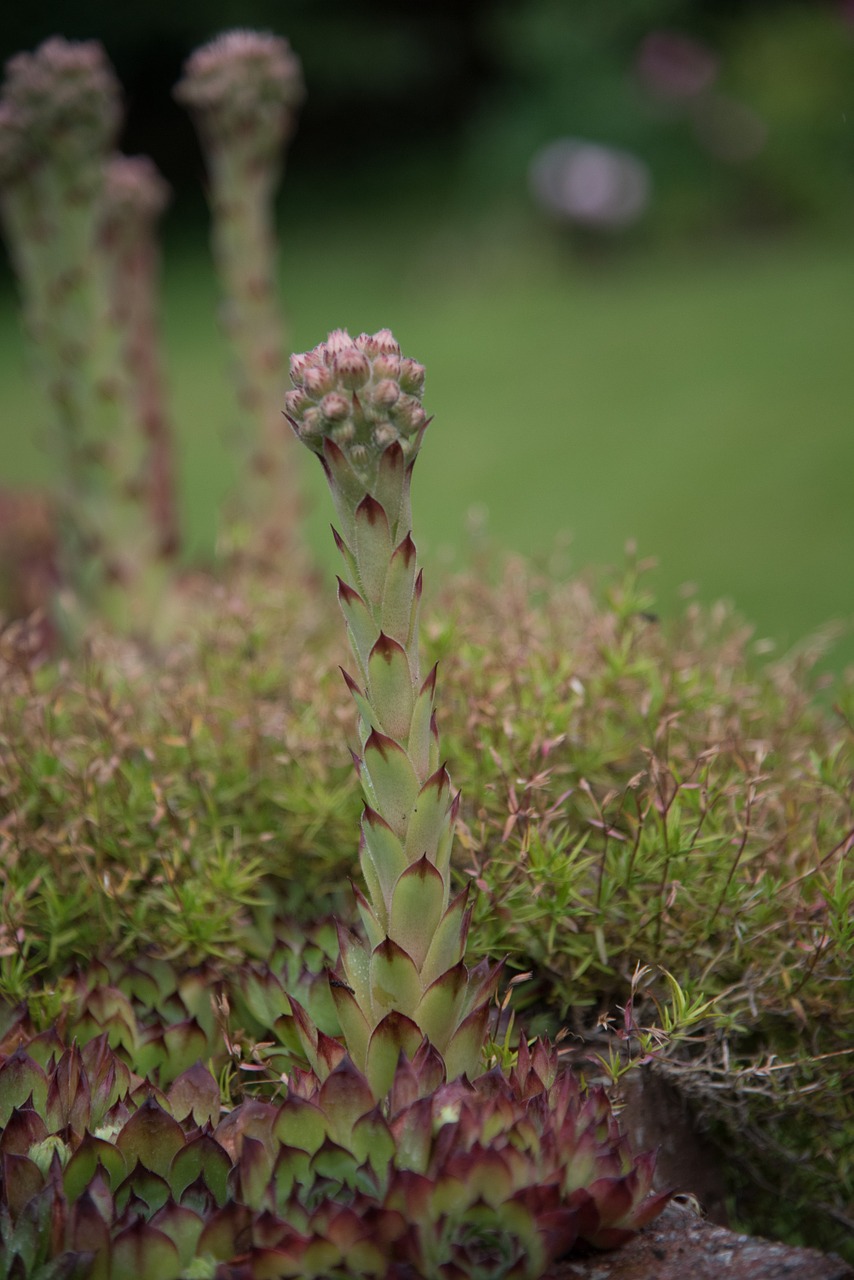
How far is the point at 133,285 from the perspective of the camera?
4.58 metres

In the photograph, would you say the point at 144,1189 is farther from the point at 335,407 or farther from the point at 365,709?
the point at 335,407

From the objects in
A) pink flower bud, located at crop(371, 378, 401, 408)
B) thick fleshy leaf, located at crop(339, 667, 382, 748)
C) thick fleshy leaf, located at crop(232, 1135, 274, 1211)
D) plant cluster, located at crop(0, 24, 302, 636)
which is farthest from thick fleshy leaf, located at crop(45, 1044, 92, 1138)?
plant cluster, located at crop(0, 24, 302, 636)

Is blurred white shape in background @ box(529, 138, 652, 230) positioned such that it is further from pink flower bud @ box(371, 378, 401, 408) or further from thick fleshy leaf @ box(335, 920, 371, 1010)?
thick fleshy leaf @ box(335, 920, 371, 1010)

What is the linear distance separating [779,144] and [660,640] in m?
9.31

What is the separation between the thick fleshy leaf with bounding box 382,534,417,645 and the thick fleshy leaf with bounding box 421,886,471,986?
0.32m

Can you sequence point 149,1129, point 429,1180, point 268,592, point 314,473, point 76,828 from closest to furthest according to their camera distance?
point 429,1180 → point 149,1129 → point 76,828 → point 268,592 → point 314,473

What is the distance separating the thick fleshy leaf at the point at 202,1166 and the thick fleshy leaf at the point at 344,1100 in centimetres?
15

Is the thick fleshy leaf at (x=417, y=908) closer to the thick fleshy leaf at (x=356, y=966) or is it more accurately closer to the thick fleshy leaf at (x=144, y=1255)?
the thick fleshy leaf at (x=356, y=966)

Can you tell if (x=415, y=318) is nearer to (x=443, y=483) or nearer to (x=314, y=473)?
(x=314, y=473)

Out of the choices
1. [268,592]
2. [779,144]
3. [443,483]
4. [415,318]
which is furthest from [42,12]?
[268,592]

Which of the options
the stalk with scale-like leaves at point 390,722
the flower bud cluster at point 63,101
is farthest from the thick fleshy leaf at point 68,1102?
the flower bud cluster at point 63,101

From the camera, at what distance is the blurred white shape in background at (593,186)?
10852 millimetres

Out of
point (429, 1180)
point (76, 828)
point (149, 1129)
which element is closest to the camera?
point (429, 1180)

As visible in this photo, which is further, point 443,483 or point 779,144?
point 779,144
